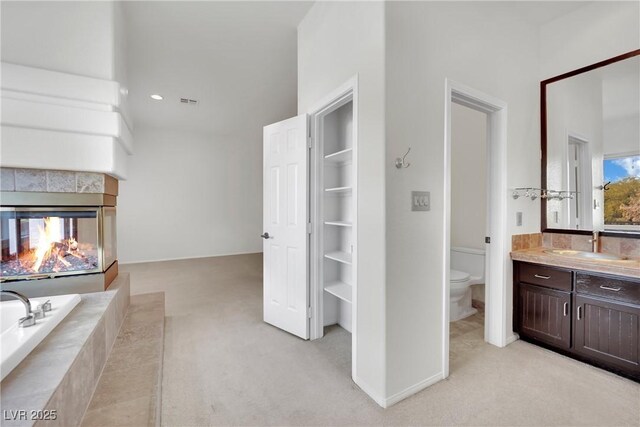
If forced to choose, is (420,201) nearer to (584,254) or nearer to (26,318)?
(584,254)

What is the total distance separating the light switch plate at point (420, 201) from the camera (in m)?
1.78

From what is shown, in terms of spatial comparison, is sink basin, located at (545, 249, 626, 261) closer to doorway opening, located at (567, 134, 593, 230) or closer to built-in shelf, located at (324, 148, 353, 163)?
doorway opening, located at (567, 134, 593, 230)

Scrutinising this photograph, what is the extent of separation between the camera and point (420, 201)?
1.81 m

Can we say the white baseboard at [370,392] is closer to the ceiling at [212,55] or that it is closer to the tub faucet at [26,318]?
the tub faucet at [26,318]

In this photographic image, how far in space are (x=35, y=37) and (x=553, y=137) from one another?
14.1 feet

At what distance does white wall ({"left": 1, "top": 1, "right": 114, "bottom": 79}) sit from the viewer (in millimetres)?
1944

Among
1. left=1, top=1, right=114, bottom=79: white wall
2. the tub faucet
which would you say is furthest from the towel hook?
left=1, top=1, right=114, bottom=79: white wall

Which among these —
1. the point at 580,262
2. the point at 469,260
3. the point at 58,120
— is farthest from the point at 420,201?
the point at 58,120

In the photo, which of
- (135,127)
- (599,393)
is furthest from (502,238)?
(135,127)

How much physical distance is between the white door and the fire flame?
5.41ft

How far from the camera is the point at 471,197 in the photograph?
3.46 meters

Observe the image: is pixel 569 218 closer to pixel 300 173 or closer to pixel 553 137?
pixel 553 137

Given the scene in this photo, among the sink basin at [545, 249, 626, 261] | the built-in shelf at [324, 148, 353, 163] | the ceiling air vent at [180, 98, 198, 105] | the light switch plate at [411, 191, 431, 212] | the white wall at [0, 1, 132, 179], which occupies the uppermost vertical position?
the ceiling air vent at [180, 98, 198, 105]

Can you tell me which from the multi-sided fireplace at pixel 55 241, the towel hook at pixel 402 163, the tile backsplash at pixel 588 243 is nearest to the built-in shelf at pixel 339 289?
the towel hook at pixel 402 163
